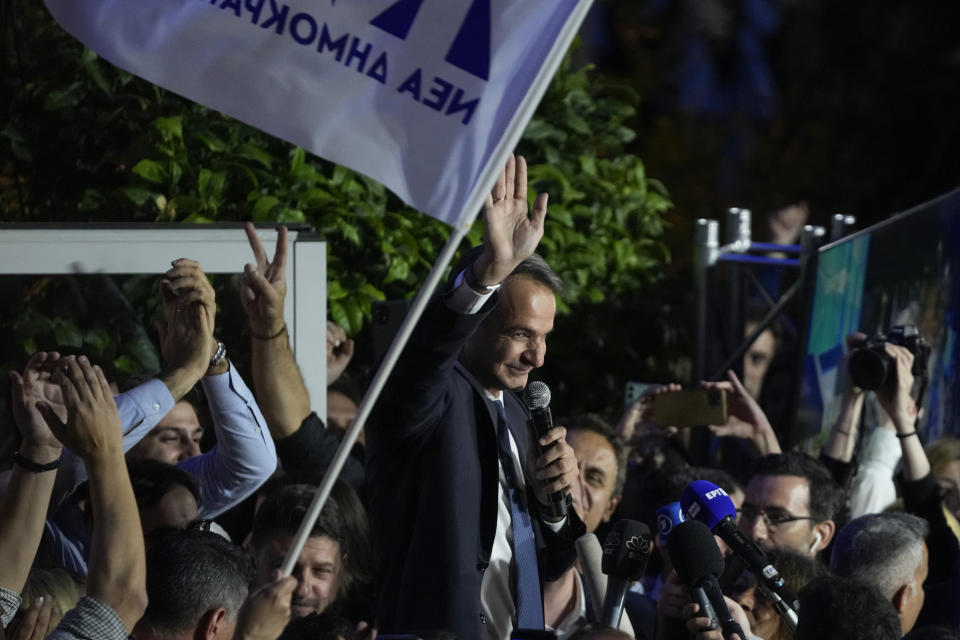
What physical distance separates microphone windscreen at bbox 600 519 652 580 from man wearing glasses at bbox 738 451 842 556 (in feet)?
4.75

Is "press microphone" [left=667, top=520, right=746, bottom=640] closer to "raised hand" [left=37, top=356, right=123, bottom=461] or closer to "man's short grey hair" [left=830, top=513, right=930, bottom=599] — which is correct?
"man's short grey hair" [left=830, top=513, right=930, bottom=599]

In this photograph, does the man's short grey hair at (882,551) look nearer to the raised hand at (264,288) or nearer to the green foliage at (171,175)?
the raised hand at (264,288)

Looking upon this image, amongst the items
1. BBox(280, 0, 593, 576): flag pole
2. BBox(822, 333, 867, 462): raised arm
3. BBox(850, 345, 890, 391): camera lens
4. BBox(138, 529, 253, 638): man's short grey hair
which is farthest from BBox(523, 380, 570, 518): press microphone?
BBox(822, 333, 867, 462): raised arm

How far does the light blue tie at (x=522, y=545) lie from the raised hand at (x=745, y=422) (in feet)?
7.51

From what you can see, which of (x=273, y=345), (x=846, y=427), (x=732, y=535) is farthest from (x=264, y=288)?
(x=846, y=427)

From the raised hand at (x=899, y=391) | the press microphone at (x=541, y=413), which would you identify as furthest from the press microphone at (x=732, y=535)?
the raised hand at (x=899, y=391)

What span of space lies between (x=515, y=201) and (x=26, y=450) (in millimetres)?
1207

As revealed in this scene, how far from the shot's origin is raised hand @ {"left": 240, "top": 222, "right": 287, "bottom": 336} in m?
4.86

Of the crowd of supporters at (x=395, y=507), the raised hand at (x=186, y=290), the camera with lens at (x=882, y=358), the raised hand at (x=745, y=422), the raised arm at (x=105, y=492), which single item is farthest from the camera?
the raised hand at (x=745, y=422)

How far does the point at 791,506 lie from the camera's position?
5.23m

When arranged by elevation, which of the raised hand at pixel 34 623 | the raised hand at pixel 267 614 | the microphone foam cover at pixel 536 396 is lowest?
the raised hand at pixel 34 623

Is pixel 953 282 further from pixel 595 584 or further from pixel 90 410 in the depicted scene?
pixel 90 410

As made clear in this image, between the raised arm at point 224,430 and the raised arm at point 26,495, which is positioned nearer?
the raised arm at point 26,495

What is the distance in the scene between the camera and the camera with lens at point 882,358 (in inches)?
233
